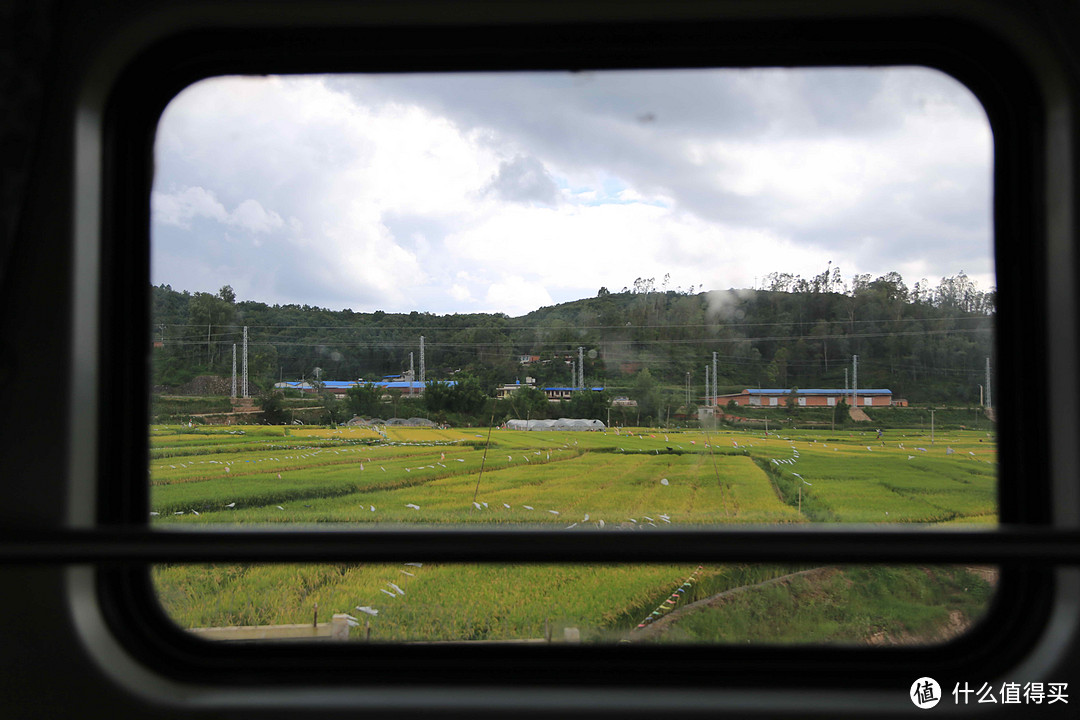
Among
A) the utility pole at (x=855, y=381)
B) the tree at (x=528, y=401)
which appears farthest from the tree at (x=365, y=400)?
the utility pole at (x=855, y=381)

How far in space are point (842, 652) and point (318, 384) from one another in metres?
1.55

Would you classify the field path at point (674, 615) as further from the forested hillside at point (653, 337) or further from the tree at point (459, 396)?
the tree at point (459, 396)

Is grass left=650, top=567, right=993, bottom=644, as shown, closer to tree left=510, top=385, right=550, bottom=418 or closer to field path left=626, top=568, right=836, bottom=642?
field path left=626, top=568, right=836, bottom=642

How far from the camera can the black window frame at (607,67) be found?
4.02 feet

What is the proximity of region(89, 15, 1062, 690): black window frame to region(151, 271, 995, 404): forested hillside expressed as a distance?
109mm

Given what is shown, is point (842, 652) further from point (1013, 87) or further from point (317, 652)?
point (1013, 87)

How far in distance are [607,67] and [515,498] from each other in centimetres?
117

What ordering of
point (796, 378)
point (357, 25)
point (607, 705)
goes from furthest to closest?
point (796, 378)
point (357, 25)
point (607, 705)

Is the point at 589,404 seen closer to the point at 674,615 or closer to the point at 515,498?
the point at 515,498

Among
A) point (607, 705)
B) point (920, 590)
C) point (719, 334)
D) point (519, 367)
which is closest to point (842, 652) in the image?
point (920, 590)

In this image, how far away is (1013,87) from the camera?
1.26 meters

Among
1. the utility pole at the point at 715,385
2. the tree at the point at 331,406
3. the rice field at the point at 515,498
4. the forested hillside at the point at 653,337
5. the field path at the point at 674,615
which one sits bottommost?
the field path at the point at 674,615

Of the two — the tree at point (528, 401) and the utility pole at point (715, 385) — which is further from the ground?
the utility pole at point (715, 385)

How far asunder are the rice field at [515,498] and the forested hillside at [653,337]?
0.17m
